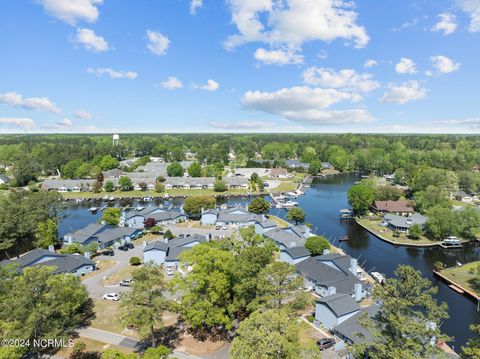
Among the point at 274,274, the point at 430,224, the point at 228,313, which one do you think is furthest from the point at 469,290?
the point at 228,313

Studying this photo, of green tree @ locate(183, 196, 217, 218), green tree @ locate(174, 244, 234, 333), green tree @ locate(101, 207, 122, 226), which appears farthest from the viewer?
green tree @ locate(183, 196, 217, 218)

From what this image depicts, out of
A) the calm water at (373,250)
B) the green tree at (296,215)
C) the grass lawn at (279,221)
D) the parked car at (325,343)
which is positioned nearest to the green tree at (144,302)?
the parked car at (325,343)

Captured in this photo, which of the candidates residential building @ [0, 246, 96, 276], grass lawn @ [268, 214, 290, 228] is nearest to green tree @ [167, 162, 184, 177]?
grass lawn @ [268, 214, 290, 228]

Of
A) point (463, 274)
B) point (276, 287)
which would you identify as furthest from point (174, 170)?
point (276, 287)

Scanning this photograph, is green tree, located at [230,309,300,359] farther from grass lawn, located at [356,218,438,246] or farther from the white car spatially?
grass lawn, located at [356,218,438,246]

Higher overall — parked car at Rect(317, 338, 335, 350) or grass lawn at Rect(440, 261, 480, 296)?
parked car at Rect(317, 338, 335, 350)

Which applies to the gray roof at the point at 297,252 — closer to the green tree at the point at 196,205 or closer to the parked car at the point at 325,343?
the parked car at the point at 325,343
